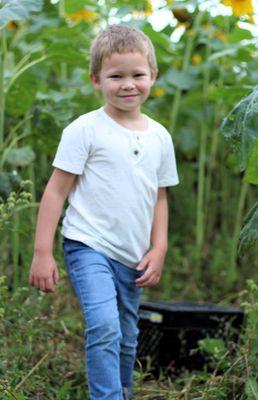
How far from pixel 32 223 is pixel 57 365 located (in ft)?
2.77

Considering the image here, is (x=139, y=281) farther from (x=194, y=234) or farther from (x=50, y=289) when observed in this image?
(x=194, y=234)

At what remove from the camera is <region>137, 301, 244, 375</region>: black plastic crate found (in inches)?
112

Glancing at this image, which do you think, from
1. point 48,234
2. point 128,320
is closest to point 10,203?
point 48,234

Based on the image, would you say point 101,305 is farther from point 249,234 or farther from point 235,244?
point 235,244

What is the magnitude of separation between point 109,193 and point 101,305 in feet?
1.03

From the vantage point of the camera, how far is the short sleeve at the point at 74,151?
7.31 ft

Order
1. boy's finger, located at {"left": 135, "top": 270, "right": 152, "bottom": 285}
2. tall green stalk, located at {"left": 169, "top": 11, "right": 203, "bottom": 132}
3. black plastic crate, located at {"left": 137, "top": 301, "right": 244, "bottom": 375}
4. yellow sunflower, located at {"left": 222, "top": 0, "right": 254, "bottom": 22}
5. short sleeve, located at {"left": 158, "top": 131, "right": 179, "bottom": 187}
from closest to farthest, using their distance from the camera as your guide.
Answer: boy's finger, located at {"left": 135, "top": 270, "right": 152, "bottom": 285} < short sleeve, located at {"left": 158, "top": 131, "right": 179, "bottom": 187} < black plastic crate, located at {"left": 137, "top": 301, "right": 244, "bottom": 375} < yellow sunflower, located at {"left": 222, "top": 0, "right": 254, "bottom": 22} < tall green stalk, located at {"left": 169, "top": 11, "right": 203, "bottom": 132}

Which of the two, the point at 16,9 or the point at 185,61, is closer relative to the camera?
the point at 16,9

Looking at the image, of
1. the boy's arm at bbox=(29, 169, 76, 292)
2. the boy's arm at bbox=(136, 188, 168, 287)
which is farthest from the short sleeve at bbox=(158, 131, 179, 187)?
the boy's arm at bbox=(29, 169, 76, 292)

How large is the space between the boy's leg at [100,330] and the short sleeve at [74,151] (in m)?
0.25

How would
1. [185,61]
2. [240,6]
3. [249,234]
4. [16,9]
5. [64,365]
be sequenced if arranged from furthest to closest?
[185,61]
[240,6]
[64,365]
[16,9]
[249,234]

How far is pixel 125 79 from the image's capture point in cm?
228

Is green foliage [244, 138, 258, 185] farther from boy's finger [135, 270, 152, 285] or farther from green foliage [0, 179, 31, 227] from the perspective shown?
green foliage [0, 179, 31, 227]

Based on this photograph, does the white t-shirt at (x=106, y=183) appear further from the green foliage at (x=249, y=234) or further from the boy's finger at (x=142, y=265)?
the green foliage at (x=249, y=234)
